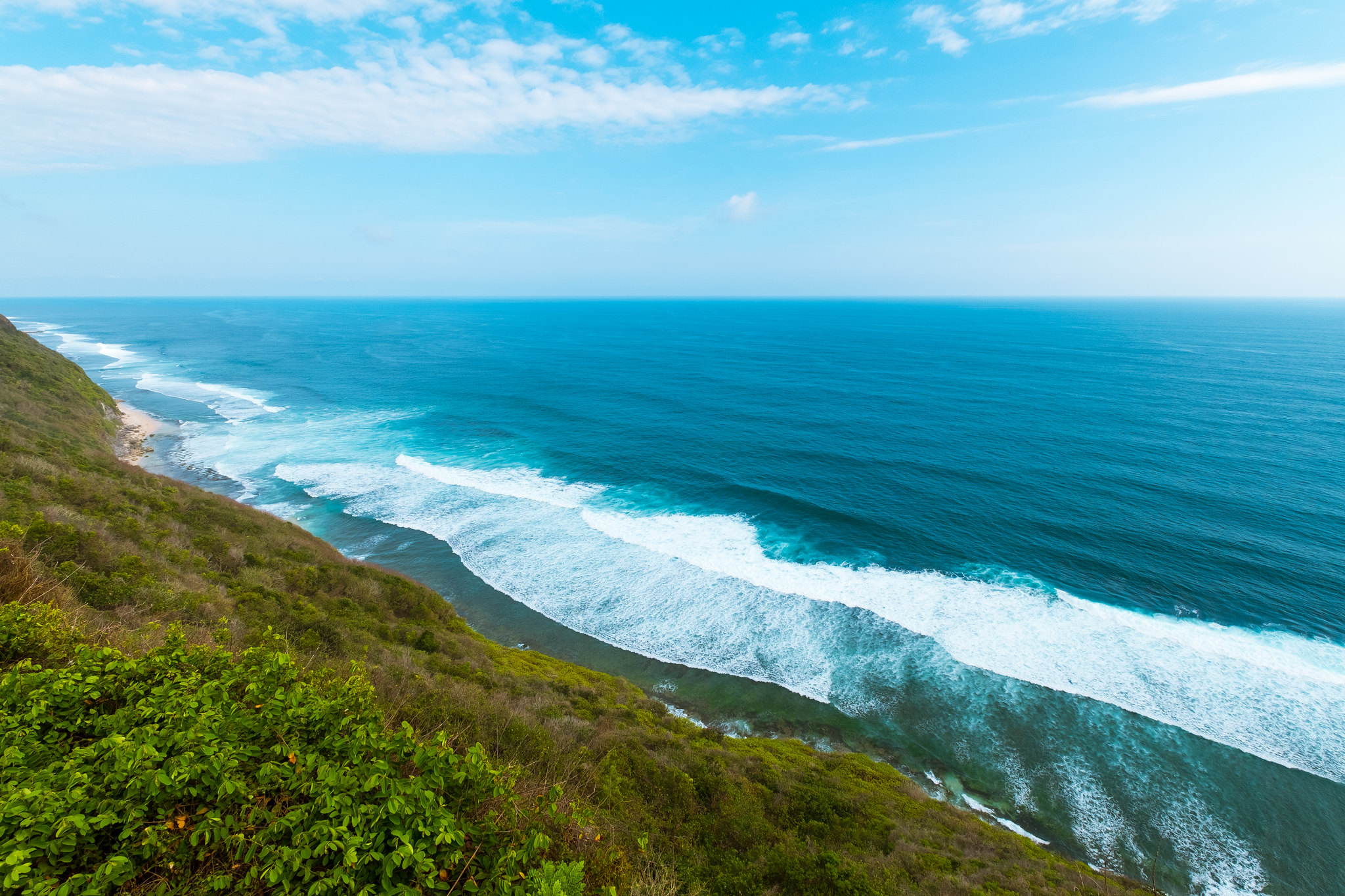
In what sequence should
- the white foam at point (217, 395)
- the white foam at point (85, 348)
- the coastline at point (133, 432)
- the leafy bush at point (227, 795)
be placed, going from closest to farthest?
1. the leafy bush at point (227, 795)
2. the coastline at point (133, 432)
3. the white foam at point (217, 395)
4. the white foam at point (85, 348)

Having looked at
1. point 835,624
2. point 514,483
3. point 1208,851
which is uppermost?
point 514,483

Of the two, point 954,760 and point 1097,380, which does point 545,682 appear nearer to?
point 954,760

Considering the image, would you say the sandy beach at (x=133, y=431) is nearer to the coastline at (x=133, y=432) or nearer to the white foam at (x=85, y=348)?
the coastline at (x=133, y=432)

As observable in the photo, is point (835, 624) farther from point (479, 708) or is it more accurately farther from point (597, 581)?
point (479, 708)

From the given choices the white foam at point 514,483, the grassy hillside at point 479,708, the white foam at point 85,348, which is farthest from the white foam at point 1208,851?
the white foam at point 85,348

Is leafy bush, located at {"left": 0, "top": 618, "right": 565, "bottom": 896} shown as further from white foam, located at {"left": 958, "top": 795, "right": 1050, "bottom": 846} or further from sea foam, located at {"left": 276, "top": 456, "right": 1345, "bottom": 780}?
sea foam, located at {"left": 276, "top": 456, "right": 1345, "bottom": 780}

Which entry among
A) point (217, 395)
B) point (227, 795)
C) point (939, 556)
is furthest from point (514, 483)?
point (217, 395)
